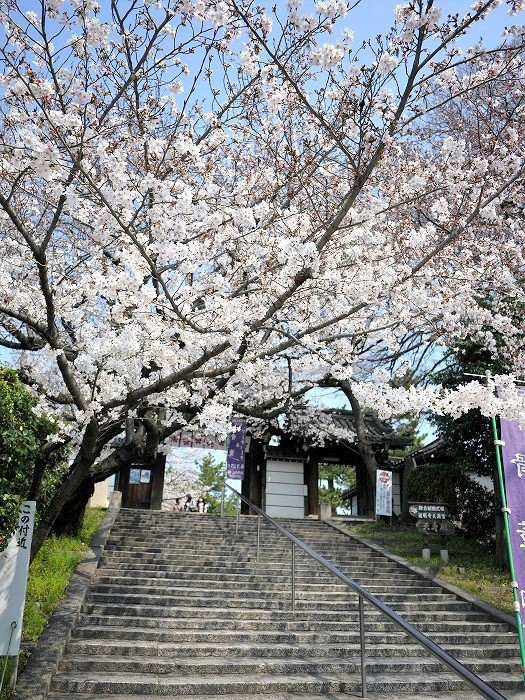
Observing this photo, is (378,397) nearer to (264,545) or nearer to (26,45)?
(26,45)

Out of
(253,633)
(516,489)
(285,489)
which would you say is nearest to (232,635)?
(253,633)

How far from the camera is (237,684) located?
16.0 feet

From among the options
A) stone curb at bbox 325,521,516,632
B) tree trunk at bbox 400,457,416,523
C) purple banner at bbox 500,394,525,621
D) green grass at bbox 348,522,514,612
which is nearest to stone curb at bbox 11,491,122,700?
purple banner at bbox 500,394,525,621

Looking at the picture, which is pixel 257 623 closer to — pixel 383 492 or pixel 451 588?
pixel 451 588

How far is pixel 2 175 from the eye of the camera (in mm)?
4793

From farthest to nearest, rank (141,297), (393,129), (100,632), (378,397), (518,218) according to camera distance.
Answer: (518,218) → (378,397) → (100,632) → (141,297) → (393,129)

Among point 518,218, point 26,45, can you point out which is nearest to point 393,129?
point 26,45

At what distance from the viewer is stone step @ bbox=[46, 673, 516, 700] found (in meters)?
4.63

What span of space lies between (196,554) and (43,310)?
5.26 metres

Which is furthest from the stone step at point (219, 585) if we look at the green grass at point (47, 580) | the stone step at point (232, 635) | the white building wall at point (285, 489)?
the white building wall at point (285, 489)

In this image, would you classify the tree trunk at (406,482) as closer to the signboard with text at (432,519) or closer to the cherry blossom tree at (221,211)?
the signboard with text at (432,519)

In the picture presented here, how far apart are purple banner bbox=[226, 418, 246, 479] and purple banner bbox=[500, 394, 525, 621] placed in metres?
9.26

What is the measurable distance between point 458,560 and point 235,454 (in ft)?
21.1

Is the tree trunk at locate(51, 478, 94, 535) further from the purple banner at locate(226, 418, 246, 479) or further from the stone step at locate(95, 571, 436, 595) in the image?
the purple banner at locate(226, 418, 246, 479)
